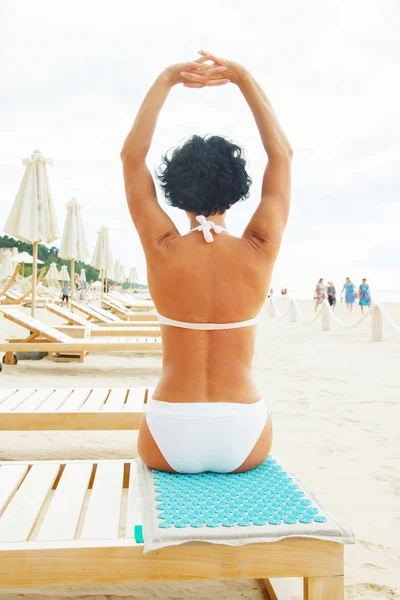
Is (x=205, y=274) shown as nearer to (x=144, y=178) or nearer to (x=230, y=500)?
(x=144, y=178)

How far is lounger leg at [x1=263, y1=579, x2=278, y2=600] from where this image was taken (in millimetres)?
2057

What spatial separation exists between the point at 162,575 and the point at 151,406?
535mm

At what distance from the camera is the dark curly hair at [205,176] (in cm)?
181

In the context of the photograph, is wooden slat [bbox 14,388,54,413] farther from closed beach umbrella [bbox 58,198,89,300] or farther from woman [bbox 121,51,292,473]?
closed beach umbrella [bbox 58,198,89,300]

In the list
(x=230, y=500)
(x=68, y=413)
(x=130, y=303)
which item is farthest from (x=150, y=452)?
(x=130, y=303)

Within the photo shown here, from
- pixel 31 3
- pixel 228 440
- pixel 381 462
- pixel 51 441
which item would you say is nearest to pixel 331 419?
pixel 381 462

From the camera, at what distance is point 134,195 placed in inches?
71.4

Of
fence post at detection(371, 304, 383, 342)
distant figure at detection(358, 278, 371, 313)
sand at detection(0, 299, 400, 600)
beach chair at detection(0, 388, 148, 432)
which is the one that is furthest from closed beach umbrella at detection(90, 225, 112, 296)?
beach chair at detection(0, 388, 148, 432)

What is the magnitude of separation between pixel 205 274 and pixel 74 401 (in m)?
2.29

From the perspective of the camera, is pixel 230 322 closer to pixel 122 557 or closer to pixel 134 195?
pixel 134 195

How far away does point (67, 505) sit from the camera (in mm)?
2004

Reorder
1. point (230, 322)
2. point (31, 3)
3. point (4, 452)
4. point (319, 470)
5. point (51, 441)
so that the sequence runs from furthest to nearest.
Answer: point (31, 3) → point (51, 441) → point (4, 452) → point (319, 470) → point (230, 322)

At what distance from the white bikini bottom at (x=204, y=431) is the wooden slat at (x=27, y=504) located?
50 centimetres

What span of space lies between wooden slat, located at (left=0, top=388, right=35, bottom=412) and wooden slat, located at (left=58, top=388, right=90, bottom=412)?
1.02 ft
